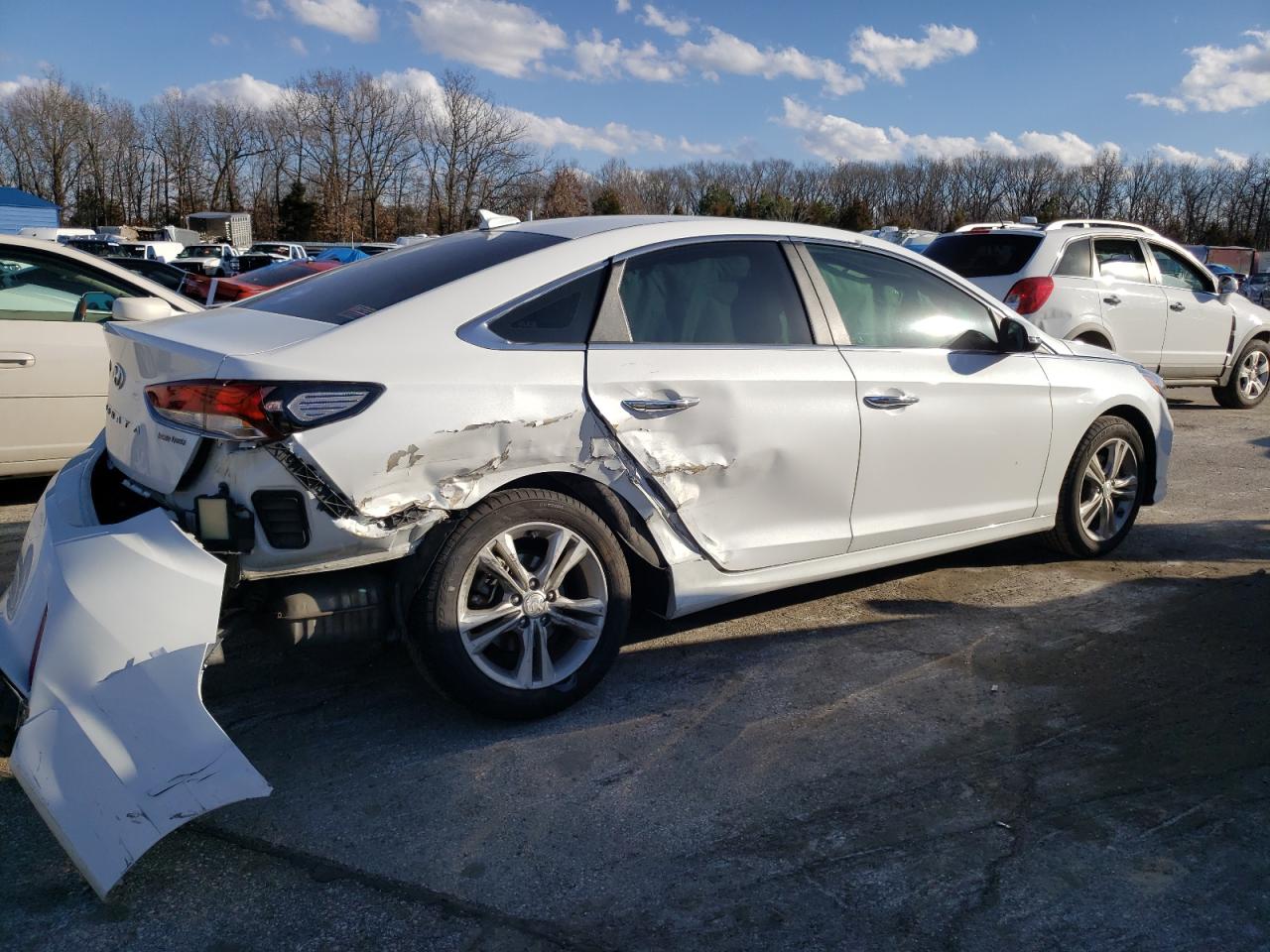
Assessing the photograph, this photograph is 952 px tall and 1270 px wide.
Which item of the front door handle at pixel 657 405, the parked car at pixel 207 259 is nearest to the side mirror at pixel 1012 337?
the front door handle at pixel 657 405

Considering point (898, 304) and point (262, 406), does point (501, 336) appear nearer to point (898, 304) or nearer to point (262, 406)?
point (262, 406)

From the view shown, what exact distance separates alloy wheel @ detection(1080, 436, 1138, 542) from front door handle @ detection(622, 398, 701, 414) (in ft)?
8.08

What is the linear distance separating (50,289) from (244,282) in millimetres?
11504

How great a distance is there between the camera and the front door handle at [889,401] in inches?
159

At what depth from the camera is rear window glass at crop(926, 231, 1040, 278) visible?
30.8 feet

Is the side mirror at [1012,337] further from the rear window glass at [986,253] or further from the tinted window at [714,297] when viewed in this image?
the rear window glass at [986,253]

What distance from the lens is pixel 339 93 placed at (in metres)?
67.3

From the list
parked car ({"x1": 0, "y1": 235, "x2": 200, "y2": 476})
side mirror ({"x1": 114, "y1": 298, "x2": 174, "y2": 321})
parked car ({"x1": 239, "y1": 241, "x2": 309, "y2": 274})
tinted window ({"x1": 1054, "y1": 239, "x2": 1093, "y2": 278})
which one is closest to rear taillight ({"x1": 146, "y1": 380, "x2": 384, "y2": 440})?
side mirror ({"x1": 114, "y1": 298, "x2": 174, "y2": 321})

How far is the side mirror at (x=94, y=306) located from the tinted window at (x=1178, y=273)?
9.14 meters

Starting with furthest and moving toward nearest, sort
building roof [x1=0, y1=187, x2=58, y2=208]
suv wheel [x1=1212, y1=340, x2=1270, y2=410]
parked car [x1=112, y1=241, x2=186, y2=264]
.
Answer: building roof [x1=0, y1=187, x2=58, y2=208] → parked car [x1=112, y1=241, x2=186, y2=264] → suv wheel [x1=1212, y1=340, x2=1270, y2=410]

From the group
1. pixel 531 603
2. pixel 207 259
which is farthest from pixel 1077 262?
pixel 207 259

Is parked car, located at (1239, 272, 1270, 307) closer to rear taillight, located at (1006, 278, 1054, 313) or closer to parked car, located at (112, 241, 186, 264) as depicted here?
rear taillight, located at (1006, 278, 1054, 313)

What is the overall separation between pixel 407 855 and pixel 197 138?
9037 centimetres

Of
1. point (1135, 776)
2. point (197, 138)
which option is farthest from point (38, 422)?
point (197, 138)
